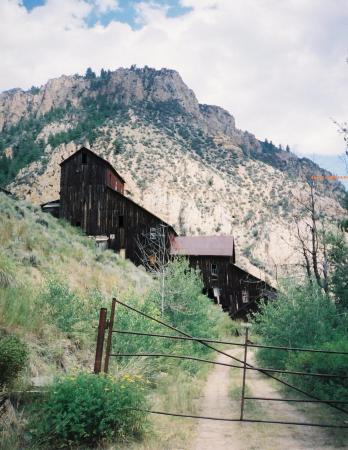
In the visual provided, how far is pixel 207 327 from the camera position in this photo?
18531 mm

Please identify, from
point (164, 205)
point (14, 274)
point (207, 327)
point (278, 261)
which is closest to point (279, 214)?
point (278, 261)

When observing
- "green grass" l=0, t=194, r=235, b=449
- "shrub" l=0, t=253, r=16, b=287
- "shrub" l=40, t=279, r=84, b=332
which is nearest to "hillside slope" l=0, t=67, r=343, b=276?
"green grass" l=0, t=194, r=235, b=449

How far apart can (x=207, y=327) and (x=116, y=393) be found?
12.7 metres

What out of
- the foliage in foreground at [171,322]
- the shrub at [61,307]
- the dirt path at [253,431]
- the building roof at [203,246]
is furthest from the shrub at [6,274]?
the building roof at [203,246]

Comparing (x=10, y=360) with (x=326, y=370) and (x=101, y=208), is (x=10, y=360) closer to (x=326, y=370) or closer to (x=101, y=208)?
(x=326, y=370)

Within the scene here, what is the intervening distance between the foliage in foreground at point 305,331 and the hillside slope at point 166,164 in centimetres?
2734

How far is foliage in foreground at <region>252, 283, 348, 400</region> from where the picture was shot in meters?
11.5

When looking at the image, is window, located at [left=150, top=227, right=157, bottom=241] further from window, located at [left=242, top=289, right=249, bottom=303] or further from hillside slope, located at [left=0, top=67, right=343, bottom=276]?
hillside slope, located at [left=0, top=67, right=343, bottom=276]

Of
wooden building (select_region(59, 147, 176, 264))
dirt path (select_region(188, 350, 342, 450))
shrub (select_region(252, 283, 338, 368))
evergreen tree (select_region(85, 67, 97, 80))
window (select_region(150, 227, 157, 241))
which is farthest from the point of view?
evergreen tree (select_region(85, 67, 97, 80))

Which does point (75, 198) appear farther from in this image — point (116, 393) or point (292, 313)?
point (116, 393)

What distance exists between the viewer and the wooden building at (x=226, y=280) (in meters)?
37.1

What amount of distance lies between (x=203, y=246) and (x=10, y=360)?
33713mm

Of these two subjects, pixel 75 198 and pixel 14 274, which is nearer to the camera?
pixel 14 274

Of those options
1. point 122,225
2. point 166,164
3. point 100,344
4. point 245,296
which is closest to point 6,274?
point 100,344
